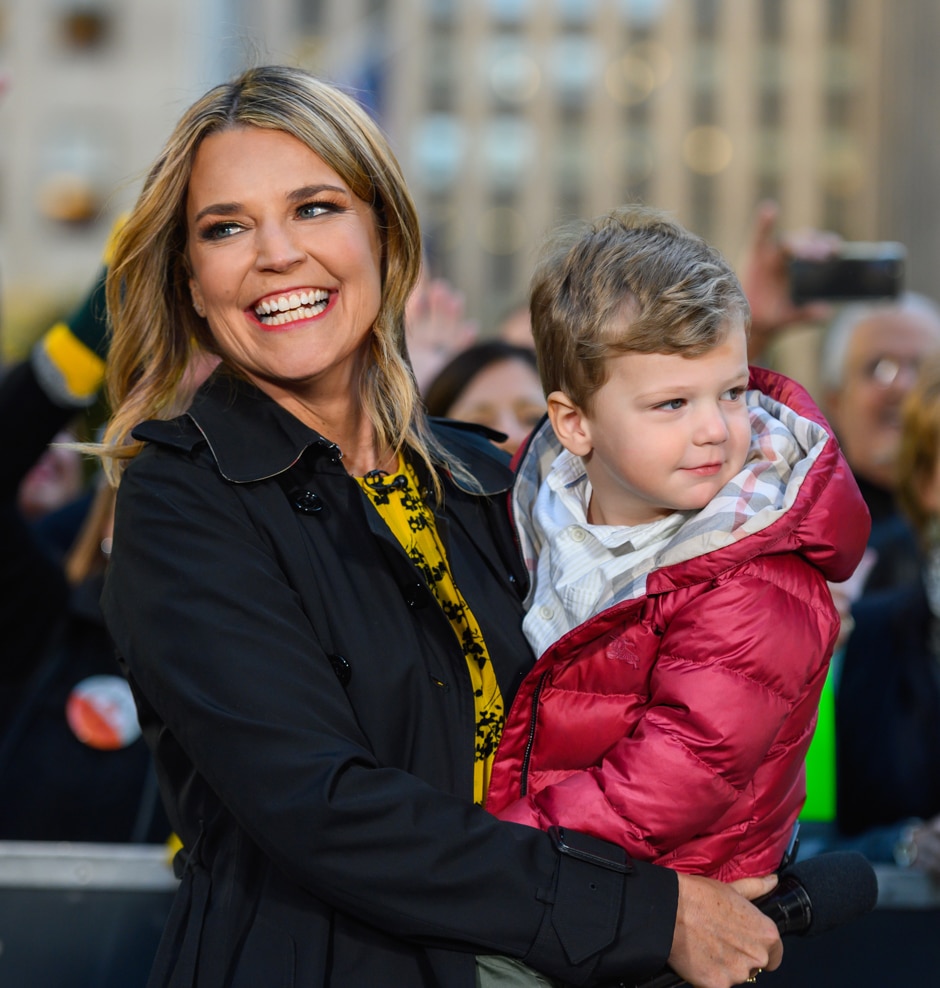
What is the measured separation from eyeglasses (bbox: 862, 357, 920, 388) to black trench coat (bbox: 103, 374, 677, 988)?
328cm

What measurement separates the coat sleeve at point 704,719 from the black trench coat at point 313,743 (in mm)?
75

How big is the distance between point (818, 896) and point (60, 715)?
8.43ft

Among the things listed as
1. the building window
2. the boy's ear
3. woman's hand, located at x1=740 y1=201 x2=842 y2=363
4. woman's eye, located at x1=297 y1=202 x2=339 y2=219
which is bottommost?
woman's hand, located at x1=740 y1=201 x2=842 y2=363

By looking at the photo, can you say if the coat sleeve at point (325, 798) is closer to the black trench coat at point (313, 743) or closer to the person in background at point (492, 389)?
the black trench coat at point (313, 743)

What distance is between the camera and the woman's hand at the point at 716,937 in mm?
2158

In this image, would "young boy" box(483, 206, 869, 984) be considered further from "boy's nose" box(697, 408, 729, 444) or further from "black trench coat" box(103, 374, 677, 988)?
"black trench coat" box(103, 374, 677, 988)

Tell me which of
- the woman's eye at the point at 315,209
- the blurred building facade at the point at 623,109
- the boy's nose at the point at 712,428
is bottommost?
the blurred building facade at the point at 623,109

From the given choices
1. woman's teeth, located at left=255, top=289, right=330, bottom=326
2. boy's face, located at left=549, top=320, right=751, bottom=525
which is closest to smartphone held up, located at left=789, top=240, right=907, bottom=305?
boy's face, located at left=549, top=320, right=751, bottom=525

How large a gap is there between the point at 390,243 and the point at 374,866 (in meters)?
1.24

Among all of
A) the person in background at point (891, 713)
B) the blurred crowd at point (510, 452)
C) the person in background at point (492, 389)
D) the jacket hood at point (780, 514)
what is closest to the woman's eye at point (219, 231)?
the blurred crowd at point (510, 452)

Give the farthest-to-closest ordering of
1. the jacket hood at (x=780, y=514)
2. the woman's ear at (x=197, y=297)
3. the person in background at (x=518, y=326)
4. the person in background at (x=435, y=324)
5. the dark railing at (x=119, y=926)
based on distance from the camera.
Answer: the person in background at (x=518, y=326)
the person in background at (x=435, y=324)
the dark railing at (x=119, y=926)
the woman's ear at (x=197, y=297)
the jacket hood at (x=780, y=514)

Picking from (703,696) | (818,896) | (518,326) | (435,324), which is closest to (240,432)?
(703,696)

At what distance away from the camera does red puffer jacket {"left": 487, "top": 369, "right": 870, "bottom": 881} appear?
2.15 meters

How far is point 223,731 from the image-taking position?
6.92 feet
